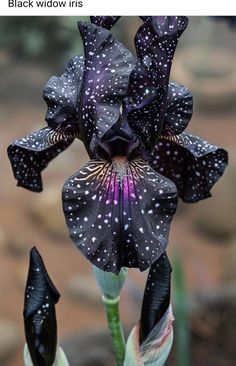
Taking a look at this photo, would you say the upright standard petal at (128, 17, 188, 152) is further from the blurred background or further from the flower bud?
the blurred background

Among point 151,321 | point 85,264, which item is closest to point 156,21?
point 151,321

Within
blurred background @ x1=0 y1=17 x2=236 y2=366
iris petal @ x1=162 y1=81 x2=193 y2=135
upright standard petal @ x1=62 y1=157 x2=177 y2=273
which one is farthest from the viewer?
blurred background @ x1=0 y1=17 x2=236 y2=366

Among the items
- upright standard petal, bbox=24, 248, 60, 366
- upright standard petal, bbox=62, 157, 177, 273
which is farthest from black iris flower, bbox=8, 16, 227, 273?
upright standard petal, bbox=24, 248, 60, 366


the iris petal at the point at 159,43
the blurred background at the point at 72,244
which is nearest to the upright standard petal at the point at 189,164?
the iris petal at the point at 159,43

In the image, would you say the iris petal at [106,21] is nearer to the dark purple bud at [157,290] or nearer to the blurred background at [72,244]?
the dark purple bud at [157,290]

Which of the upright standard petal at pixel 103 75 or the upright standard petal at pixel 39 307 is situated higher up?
the upright standard petal at pixel 103 75
